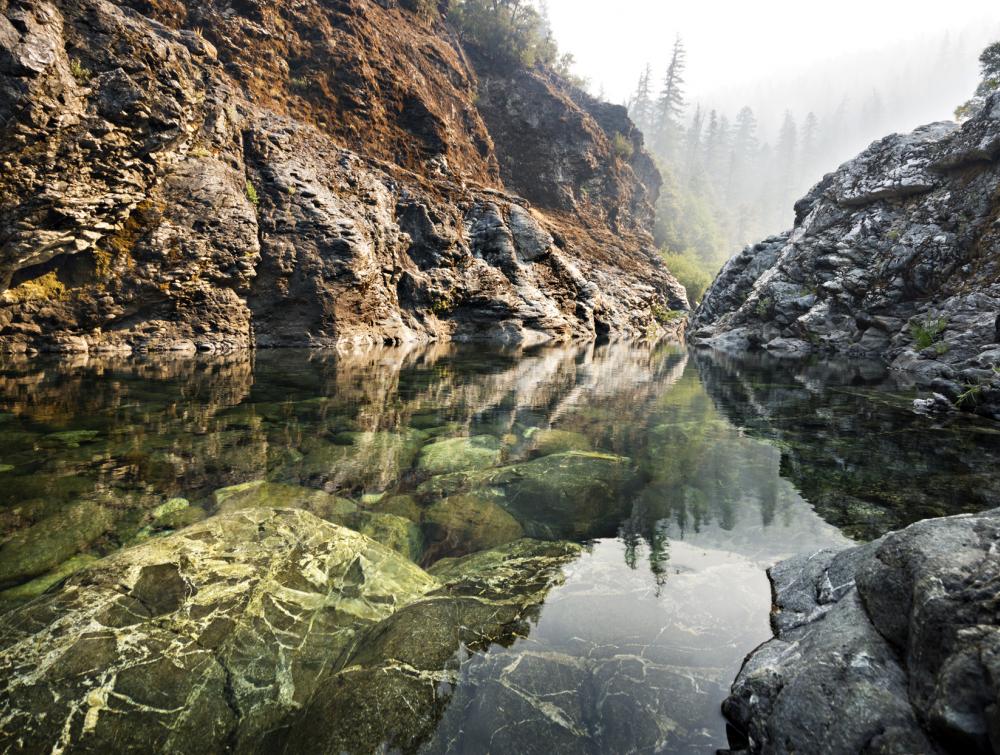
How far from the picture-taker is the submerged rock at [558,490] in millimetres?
4469

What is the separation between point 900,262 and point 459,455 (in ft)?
72.2

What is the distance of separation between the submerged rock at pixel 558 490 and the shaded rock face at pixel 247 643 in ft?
3.13

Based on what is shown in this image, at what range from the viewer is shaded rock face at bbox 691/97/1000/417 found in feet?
51.2

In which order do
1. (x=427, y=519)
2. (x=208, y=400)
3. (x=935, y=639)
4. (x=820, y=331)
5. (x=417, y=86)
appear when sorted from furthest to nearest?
(x=417, y=86) < (x=820, y=331) < (x=208, y=400) < (x=427, y=519) < (x=935, y=639)

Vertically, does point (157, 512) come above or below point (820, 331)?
below

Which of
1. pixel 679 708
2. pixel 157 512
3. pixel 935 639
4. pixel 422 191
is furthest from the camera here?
pixel 422 191

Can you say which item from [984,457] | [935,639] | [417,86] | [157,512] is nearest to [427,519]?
[157,512]

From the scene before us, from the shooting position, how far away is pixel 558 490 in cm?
518

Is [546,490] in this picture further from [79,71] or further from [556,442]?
[79,71]

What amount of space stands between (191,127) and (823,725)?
20.7 metres

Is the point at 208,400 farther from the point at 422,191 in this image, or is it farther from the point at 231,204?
the point at 422,191

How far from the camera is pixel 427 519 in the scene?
14.8 feet

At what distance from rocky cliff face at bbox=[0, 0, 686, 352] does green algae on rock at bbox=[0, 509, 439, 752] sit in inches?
522

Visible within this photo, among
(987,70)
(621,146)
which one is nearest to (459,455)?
(987,70)
